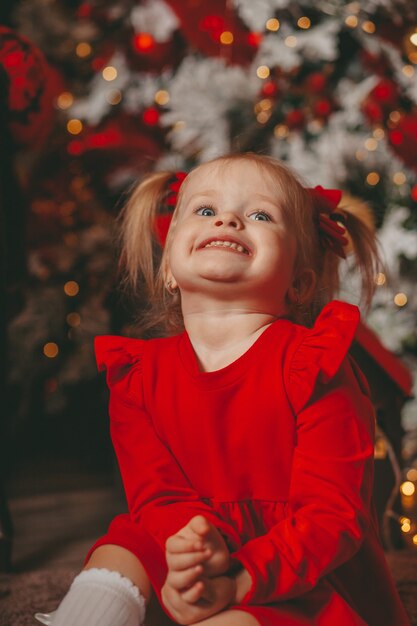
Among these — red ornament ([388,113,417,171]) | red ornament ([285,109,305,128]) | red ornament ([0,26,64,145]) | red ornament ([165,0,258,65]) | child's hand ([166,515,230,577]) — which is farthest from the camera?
red ornament ([165,0,258,65])

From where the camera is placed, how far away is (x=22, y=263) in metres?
1.81

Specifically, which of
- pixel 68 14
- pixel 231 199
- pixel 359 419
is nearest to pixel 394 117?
pixel 68 14

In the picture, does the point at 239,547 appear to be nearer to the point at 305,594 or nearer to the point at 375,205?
the point at 305,594

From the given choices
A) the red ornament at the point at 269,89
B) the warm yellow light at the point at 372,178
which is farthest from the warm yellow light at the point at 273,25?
the warm yellow light at the point at 372,178

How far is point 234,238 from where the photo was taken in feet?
2.63

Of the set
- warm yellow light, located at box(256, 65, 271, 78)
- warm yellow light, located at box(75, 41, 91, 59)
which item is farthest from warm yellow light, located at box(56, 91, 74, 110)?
warm yellow light, located at box(256, 65, 271, 78)

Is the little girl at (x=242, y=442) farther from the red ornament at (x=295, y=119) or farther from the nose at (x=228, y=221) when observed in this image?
the red ornament at (x=295, y=119)

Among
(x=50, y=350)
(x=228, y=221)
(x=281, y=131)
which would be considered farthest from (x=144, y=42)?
(x=228, y=221)

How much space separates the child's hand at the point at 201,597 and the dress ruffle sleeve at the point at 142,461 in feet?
0.23

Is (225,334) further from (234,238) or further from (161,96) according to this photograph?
(161,96)

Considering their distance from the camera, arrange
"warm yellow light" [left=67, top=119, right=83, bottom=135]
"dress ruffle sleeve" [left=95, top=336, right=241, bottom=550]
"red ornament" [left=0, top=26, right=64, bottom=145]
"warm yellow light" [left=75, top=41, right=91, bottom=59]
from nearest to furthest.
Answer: "dress ruffle sleeve" [left=95, top=336, right=241, bottom=550], "red ornament" [left=0, top=26, right=64, bottom=145], "warm yellow light" [left=67, top=119, right=83, bottom=135], "warm yellow light" [left=75, top=41, right=91, bottom=59]

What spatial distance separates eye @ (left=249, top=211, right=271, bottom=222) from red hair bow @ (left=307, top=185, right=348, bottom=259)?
13 centimetres

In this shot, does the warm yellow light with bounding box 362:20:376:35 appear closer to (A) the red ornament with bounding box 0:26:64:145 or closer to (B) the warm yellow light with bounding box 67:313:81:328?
(A) the red ornament with bounding box 0:26:64:145

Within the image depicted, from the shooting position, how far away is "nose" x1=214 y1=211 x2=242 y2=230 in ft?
2.66
